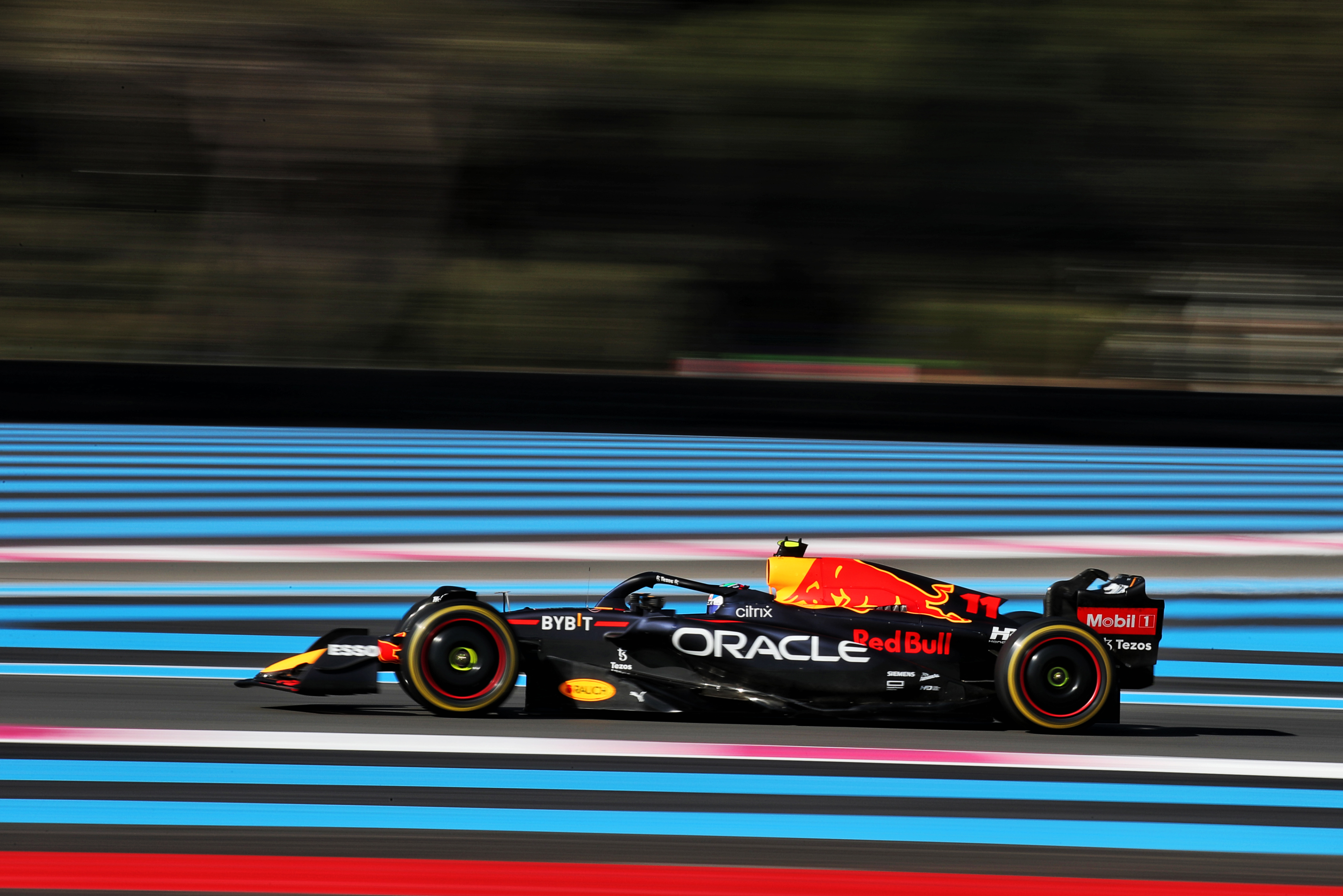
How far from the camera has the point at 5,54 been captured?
21.2 meters

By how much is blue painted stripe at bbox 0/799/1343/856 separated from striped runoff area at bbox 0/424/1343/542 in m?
4.70

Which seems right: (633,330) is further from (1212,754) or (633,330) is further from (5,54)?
(1212,754)

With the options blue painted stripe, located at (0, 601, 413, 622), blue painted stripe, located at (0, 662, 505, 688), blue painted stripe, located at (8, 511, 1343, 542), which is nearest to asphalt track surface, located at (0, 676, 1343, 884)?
blue painted stripe, located at (0, 662, 505, 688)

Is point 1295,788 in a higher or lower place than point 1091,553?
lower

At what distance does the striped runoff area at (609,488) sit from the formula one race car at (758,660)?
165 inches

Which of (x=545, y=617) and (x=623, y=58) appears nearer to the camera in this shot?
(x=545, y=617)

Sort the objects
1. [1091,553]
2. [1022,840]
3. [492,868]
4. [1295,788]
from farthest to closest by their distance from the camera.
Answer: [1091,553] → [1295,788] → [1022,840] → [492,868]

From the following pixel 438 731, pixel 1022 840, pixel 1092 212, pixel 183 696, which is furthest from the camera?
pixel 1092 212

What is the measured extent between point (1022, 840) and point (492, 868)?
1213mm

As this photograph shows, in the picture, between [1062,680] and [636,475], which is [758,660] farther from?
[636,475]

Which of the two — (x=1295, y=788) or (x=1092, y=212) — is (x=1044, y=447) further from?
(x=1295, y=788)

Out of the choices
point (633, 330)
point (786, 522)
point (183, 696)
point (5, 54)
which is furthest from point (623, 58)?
point (183, 696)

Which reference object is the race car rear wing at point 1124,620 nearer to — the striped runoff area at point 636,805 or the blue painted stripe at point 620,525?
the striped runoff area at point 636,805

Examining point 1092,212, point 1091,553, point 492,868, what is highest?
point 1092,212
